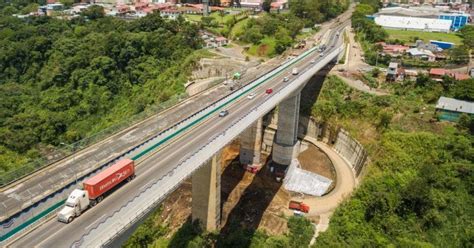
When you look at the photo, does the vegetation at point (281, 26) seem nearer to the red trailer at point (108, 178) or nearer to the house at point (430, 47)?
the house at point (430, 47)

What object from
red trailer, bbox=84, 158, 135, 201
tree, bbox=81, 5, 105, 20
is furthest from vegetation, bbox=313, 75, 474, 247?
tree, bbox=81, 5, 105, 20

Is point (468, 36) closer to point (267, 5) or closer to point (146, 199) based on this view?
point (267, 5)

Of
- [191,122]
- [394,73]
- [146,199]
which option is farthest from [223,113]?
[394,73]

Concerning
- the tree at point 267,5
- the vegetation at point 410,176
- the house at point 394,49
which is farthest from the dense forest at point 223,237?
the tree at point 267,5

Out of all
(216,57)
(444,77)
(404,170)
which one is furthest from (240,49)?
(404,170)

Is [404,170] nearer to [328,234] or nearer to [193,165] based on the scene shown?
[328,234]

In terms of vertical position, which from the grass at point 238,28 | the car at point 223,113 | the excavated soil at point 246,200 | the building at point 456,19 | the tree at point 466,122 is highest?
the building at point 456,19
